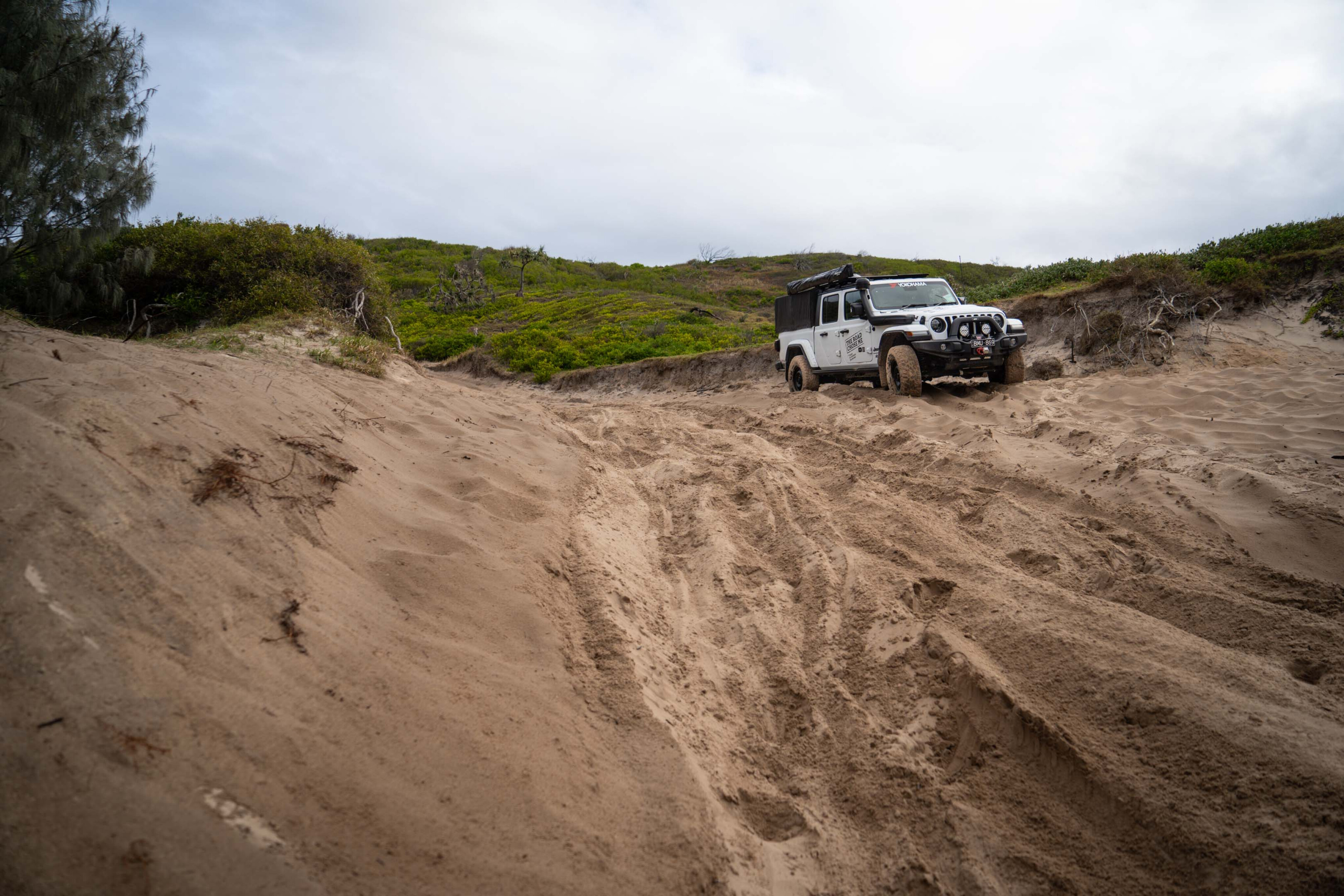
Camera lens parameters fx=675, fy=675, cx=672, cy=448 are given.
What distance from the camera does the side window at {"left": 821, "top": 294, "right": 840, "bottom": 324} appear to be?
1074 cm

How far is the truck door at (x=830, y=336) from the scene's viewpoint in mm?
10609

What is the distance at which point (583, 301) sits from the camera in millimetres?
29672

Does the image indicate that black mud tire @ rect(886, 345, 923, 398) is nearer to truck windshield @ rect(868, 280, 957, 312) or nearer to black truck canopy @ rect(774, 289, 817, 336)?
truck windshield @ rect(868, 280, 957, 312)

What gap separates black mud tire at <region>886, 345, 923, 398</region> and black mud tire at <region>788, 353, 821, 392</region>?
1.96 m

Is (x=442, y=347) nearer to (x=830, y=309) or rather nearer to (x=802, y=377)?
(x=802, y=377)

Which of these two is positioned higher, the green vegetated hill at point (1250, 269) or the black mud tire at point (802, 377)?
the green vegetated hill at point (1250, 269)

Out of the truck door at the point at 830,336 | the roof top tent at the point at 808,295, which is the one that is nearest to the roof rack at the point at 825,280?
the roof top tent at the point at 808,295

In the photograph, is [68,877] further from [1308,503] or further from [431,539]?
[1308,503]

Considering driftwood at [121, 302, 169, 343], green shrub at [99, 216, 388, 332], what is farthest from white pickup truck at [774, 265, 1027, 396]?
driftwood at [121, 302, 169, 343]

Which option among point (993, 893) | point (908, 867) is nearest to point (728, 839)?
point (908, 867)

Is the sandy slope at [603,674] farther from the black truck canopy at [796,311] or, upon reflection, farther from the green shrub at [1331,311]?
the black truck canopy at [796,311]

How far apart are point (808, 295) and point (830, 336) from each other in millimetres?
1215

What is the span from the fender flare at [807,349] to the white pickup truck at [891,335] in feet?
0.05

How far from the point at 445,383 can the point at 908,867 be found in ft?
25.2
